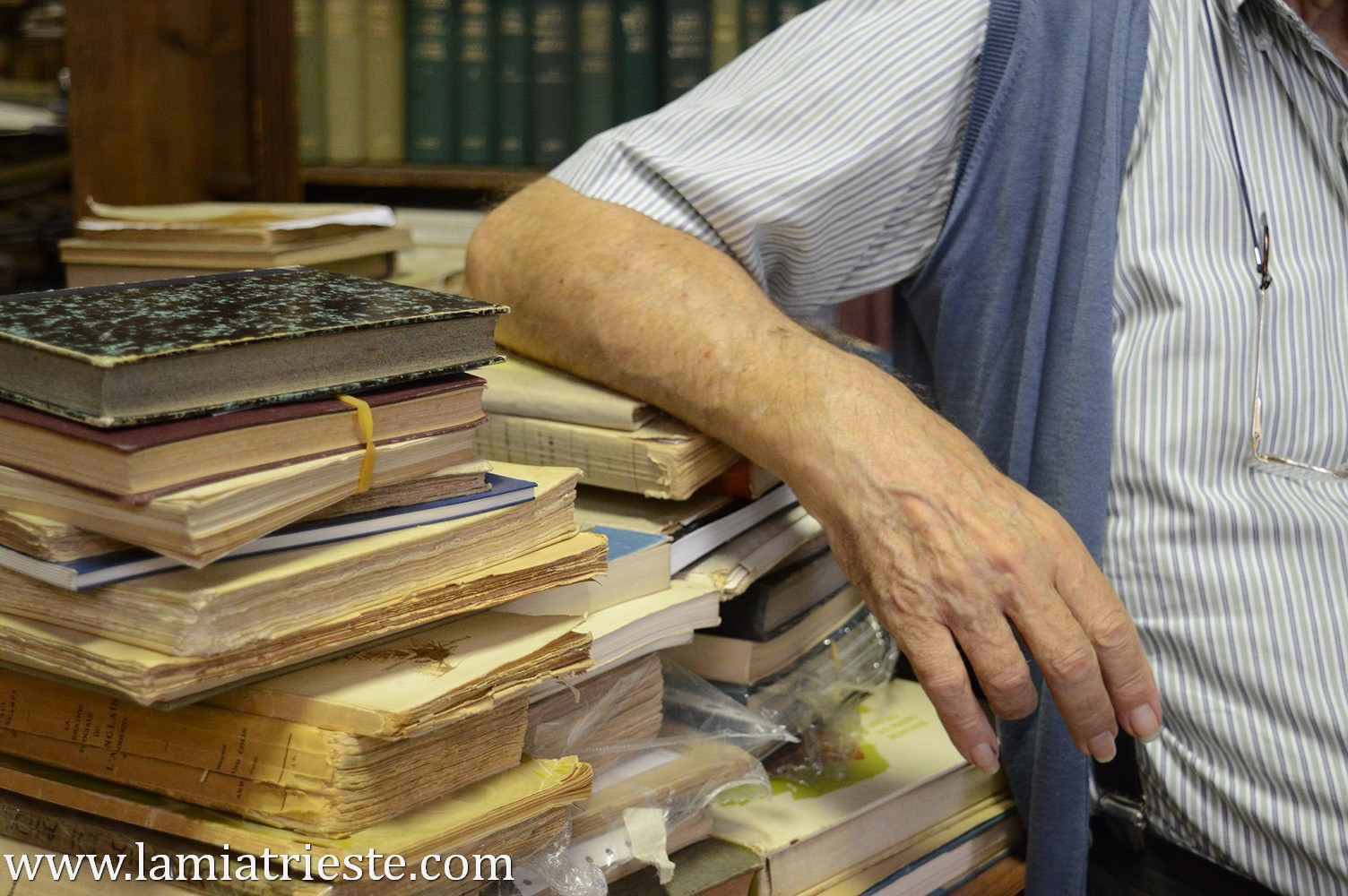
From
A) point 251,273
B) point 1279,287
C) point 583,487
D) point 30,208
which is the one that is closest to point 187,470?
point 251,273

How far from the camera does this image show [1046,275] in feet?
2.90

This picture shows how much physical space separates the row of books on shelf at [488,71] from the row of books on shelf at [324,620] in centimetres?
105

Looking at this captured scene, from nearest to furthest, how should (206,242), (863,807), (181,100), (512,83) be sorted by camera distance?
(863,807), (206,242), (181,100), (512,83)

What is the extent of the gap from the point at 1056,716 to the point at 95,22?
136 cm

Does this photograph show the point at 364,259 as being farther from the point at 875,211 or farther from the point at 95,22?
the point at 875,211

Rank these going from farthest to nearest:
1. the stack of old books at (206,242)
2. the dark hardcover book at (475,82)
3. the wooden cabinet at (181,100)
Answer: the dark hardcover book at (475,82)
the wooden cabinet at (181,100)
the stack of old books at (206,242)

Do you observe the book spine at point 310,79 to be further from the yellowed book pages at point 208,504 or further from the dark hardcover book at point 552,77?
the yellowed book pages at point 208,504

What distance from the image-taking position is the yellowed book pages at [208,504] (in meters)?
0.48

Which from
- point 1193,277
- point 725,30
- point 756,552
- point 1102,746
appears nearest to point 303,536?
point 756,552

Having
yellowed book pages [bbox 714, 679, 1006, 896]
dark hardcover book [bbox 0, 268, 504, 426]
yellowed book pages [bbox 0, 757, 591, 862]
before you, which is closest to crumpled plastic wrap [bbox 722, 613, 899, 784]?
yellowed book pages [bbox 714, 679, 1006, 896]

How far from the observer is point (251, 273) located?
0.68m

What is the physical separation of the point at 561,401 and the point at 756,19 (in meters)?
1.01

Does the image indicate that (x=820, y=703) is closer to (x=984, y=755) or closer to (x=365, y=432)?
(x=984, y=755)
